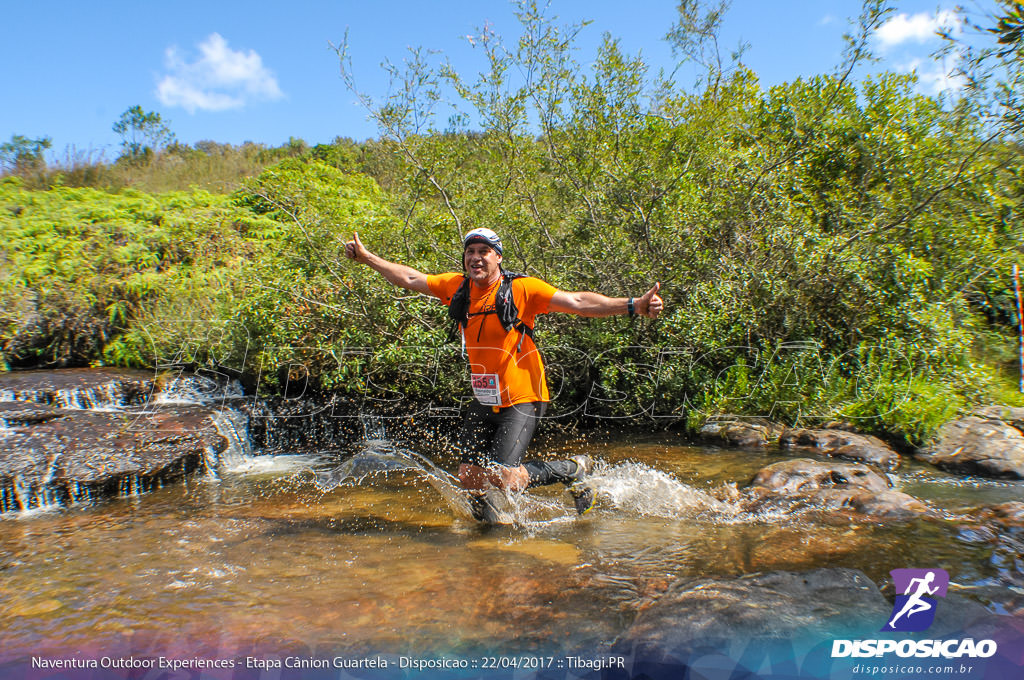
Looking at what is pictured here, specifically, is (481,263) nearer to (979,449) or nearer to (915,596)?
(915,596)

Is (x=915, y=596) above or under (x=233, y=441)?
under

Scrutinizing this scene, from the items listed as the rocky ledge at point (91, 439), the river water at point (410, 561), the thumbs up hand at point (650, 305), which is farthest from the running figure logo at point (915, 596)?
the rocky ledge at point (91, 439)

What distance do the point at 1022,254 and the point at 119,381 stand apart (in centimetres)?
1298

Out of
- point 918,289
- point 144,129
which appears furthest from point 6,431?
point 144,129

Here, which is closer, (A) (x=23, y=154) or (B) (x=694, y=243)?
(B) (x=694, y=243)

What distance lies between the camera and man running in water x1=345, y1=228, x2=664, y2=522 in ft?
13.6

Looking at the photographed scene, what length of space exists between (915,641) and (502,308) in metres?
2.76

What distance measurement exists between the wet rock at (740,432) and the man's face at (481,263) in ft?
14.1

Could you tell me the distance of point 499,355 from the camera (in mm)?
4207

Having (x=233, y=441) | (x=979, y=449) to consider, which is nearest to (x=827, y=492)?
(x=979, y=449)

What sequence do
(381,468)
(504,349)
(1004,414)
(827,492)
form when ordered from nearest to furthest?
(504,349) → (827,492) → (381,468) → (1004,414)

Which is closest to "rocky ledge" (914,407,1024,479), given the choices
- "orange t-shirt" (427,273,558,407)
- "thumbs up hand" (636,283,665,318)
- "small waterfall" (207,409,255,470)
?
"thumbs up hand" (636,283,665,318)

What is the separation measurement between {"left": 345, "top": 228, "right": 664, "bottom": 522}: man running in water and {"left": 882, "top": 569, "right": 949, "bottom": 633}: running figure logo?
2.15m

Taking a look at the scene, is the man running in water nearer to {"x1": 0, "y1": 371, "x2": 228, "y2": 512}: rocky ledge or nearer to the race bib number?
the race bib number
